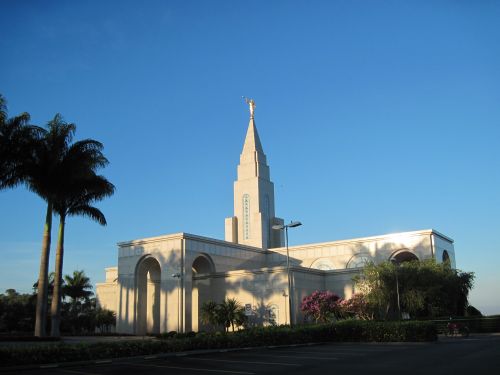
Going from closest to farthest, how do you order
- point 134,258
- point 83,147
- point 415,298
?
point 83,147, point 415,298, point 134,258

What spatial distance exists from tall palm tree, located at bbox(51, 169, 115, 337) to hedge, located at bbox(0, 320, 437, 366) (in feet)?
34.9

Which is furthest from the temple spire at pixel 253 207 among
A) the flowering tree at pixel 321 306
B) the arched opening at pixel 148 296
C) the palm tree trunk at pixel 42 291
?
the palm tree trunk at pixel 42 291

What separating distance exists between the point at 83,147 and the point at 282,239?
36.4 m

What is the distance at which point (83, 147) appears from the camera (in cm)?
3359

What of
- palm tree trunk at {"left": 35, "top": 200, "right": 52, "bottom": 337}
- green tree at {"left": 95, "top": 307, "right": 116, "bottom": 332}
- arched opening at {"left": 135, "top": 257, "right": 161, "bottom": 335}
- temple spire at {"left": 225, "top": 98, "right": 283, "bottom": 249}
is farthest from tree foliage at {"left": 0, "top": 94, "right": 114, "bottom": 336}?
temple spire at {"left": 225, "top": 98, "right": 283, "bottom": 249}

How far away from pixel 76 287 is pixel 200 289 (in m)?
21.7

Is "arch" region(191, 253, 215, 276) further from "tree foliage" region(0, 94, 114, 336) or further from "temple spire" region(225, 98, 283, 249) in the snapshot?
"tree foliage" region(0, 94, 114, 336)

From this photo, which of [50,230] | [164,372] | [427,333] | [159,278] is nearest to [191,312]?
[159,278]

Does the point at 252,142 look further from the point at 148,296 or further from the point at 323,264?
the point at 148,296

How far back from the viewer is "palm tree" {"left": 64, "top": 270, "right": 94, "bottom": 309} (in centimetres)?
6488

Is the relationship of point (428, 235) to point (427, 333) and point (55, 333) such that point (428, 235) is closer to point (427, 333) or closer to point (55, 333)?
point (427, 333)

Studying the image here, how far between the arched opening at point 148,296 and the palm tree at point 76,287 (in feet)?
48.8

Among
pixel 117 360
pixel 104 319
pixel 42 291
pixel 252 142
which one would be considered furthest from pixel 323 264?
pixel 117 360

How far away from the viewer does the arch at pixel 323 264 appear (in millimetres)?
57688
